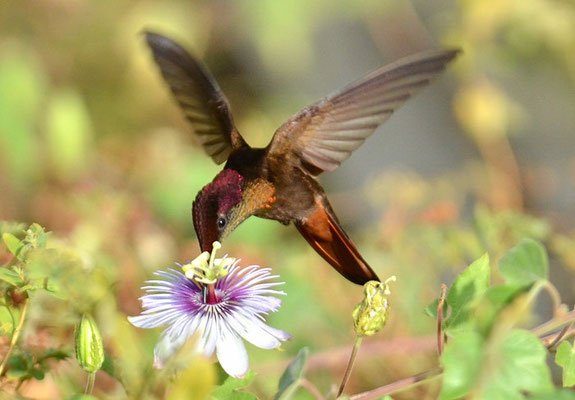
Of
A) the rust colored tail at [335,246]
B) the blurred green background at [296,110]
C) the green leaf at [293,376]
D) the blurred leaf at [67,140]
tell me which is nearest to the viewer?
the green leaf at [293,376]

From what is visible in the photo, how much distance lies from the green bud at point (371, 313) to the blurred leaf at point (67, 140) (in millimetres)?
942

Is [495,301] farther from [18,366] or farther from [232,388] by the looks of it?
[18,366]

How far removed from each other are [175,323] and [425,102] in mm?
1381

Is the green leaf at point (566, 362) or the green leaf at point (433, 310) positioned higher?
the green leaf at point (433, 310)

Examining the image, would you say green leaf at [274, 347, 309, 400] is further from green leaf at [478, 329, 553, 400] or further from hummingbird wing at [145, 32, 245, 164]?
hummingbird wing at [145, 32, 245, 164]

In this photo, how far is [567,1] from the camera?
1.62 m

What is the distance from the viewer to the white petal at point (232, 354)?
417 mm

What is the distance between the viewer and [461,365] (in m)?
0.33

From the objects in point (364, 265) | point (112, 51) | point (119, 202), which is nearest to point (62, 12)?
point (112, 51)

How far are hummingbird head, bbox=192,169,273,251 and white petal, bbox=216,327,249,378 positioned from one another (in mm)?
57

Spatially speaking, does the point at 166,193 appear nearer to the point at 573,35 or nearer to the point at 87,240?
Result: the point at 87,240

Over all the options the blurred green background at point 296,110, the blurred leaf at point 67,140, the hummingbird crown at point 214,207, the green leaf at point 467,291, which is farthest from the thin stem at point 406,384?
the blurred leaf at point 67,140

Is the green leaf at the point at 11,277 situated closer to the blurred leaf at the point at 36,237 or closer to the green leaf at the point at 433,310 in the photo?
the blurred leaf at the point at 36,237

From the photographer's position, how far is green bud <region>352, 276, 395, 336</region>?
439 mm
